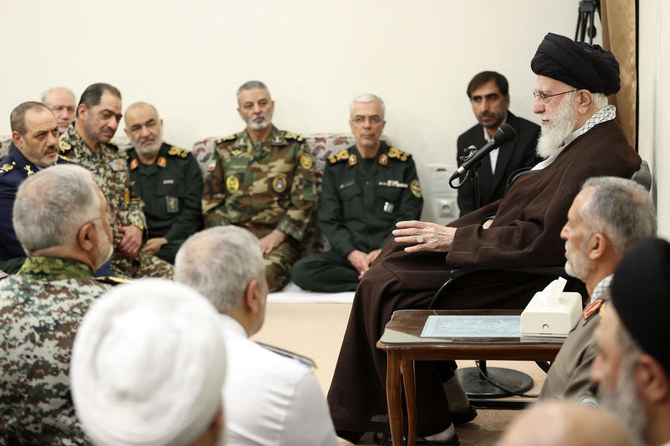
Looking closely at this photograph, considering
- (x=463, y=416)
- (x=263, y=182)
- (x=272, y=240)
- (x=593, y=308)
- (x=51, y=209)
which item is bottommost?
(x=463, y=416)

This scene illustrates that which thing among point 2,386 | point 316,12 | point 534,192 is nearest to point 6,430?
point 2,386

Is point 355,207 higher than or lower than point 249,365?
lower

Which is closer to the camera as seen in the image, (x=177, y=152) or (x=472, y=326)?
(x=472, y=326)

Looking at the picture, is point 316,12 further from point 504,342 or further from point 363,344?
point 504,342

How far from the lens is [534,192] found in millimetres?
3518

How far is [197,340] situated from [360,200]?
5002 mm

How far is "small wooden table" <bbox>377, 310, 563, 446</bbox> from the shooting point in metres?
2.67

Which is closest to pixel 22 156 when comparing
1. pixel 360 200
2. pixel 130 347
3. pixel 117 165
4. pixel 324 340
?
pixel 117 165

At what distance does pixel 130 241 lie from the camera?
216 inches

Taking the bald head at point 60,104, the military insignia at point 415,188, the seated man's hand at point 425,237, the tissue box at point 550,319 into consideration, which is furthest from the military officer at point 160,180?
the tissue box at point 550,319

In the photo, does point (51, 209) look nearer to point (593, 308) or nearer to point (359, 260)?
point (593, 308)

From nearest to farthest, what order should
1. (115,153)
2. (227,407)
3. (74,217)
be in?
(227,407) < (74,217) < (115,153)

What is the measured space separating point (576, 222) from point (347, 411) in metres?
1.36

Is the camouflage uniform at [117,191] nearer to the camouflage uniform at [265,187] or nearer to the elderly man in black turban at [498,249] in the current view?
the camouflage uniform at [265,187]
